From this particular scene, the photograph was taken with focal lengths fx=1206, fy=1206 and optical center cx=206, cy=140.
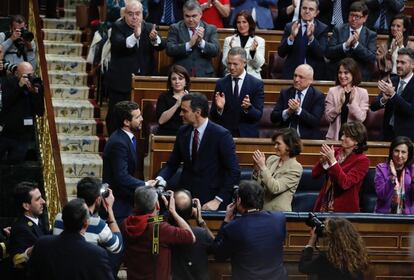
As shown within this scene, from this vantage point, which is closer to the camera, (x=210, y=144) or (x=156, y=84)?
(x=210, y=144)

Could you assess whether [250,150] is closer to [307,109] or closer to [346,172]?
[307,109]

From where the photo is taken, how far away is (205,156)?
8562mm

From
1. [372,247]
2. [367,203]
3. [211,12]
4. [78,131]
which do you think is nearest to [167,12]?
[211,12]

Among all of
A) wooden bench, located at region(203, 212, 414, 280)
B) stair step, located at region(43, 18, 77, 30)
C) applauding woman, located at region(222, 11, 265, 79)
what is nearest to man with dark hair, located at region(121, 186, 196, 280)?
wooden bench, located at region(203, 212, 414, 280)

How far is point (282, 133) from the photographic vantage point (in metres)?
8.49

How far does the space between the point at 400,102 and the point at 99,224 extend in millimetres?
3855

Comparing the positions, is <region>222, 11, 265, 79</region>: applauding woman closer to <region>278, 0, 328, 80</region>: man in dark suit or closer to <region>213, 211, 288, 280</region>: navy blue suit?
<region>278, 0, 328, 80</region>: man in dark suit

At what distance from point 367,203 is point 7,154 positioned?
3378 mm

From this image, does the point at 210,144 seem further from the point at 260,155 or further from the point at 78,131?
the point at 78,131

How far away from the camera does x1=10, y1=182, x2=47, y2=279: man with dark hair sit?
7.45 m

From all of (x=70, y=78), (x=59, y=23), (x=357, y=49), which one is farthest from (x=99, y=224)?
(x=59, y=23)

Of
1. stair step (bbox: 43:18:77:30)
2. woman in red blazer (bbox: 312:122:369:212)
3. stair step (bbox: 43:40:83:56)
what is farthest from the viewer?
stair step (bbox: 43:18:77:30)

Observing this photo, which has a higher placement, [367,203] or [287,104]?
[287,104]

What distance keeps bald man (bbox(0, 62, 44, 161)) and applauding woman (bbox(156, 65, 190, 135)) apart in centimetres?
134
